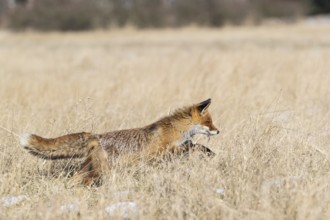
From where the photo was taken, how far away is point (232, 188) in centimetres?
538

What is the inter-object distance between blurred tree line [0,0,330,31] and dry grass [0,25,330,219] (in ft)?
61.8

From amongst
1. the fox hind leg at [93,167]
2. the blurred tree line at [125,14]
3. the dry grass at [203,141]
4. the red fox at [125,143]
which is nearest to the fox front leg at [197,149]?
the red fox at [125,143]

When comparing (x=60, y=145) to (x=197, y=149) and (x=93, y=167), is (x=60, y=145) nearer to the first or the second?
(x=93, y=167)

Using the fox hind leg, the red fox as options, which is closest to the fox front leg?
the red fox

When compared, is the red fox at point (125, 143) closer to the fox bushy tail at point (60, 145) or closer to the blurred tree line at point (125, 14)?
the fox bushy tail at point (60, 145)

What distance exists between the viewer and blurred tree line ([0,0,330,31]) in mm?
32844

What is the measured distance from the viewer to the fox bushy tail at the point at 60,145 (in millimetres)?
5719

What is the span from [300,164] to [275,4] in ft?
123

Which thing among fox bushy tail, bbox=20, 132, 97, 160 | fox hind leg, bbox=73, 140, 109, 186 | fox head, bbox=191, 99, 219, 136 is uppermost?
fox head, bbox=191, 99, 219, 136

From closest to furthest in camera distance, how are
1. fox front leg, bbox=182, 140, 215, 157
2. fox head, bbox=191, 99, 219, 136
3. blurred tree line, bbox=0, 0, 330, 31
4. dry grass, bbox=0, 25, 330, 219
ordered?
dry grass, bbox=0, 25, 330, 219, fox front leg, bbox=182, 140, 215, 157, fox head, bbox=191, 99, 219, 136, blurred tree line, bbox=0, 0, 330, 31

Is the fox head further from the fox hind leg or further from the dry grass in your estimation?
the fox hind leg

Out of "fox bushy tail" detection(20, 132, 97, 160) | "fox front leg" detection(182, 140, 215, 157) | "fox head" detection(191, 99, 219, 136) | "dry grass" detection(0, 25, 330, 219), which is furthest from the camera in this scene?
"fox head" detection(191, 99, 219, 136)

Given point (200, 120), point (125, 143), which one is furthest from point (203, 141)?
point (125, 143)

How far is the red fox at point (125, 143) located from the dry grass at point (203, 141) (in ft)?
0.58
